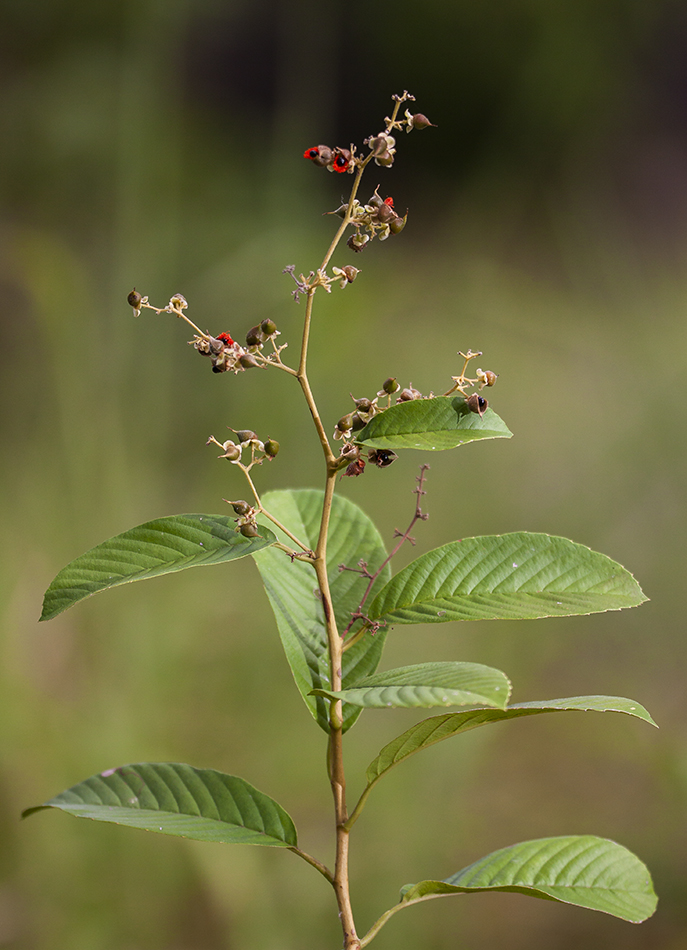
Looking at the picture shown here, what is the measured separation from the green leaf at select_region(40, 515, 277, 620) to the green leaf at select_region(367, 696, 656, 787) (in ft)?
0.32

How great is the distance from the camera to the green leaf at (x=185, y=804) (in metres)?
0.29

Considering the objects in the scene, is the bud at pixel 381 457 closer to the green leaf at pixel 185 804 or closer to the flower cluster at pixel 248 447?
the flower cluster at pixel 248 447

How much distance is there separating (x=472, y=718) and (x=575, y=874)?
11cm

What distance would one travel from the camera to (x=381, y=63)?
1729 millimetres

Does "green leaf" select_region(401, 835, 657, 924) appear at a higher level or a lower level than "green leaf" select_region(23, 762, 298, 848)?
lower

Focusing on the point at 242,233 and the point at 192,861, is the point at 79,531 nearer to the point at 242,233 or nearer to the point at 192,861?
the point at 192,861

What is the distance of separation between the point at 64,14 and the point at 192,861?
1553 millimetres

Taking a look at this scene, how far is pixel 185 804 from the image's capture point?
0.32 metres

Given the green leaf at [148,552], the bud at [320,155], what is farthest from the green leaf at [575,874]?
the bud at [320,155]

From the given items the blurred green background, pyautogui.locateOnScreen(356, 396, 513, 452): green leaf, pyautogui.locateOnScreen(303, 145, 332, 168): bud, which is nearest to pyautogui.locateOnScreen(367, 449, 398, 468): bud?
pyautogui.locateOnScreen(356, 396, 513, 452): green leaf

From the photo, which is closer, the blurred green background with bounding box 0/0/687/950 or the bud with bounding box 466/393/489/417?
the bud with bounding box 466/393/489/417

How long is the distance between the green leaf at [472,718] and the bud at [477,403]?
0.34ft

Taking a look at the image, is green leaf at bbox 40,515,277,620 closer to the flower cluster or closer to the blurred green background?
the flower cluster

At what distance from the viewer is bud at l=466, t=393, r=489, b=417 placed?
0.82ft
